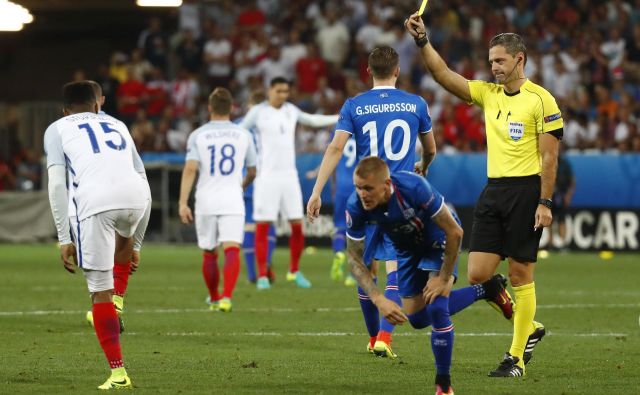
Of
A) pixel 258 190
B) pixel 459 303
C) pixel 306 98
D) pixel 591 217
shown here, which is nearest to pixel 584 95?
pixel 591 217

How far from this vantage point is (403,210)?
7438mm

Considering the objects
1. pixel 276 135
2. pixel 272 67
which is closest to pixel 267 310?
pixel 276 135

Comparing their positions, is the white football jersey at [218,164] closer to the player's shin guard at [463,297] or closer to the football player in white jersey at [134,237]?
the football player in white jersey at [134,237]

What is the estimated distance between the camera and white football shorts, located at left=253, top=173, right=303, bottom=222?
16.7 m

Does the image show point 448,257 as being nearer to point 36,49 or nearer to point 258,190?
point 258,190

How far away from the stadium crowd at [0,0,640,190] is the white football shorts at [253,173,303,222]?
7.97 meters

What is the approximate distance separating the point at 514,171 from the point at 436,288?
1611mm

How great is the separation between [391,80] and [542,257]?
40.3 feet

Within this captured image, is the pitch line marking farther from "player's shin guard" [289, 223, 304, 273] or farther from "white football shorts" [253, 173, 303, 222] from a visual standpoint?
"white football shorts" [253, 173, 303, 222]

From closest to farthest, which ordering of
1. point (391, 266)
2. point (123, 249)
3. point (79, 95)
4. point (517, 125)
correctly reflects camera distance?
point (79, 95) → point (517, 125) → point (123, 249) → point (391, 266)

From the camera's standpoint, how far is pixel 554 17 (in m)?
27.1

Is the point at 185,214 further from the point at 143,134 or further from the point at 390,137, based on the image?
the point at 143,134

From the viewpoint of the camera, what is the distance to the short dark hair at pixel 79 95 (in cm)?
860

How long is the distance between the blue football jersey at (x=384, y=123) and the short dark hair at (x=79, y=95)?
221 centimetres
